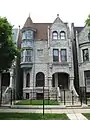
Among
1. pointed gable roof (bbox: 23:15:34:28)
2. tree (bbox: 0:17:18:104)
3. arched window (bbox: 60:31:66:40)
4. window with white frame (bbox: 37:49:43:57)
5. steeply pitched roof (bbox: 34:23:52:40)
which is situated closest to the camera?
tree (bbox: 0:17:18:104)

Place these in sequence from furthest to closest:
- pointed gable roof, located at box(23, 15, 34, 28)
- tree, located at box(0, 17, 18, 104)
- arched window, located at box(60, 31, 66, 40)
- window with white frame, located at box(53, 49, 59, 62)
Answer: pointed gable roof, located at box(23, 15, 34, 28), arched window, located at box(60, 31, 66, 40), window with white frame, located at box(53, 49, 59, 62), tree, located at box(0, 17, 18, 104)

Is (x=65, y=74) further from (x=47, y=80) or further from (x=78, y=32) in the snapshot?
(x=78, y=32)

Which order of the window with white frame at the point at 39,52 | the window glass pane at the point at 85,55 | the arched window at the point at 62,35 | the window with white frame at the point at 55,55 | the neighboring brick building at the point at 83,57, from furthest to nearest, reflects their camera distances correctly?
1. the arched window at the point at 62,35
2. the window with white frame at the point at 39,52
3. the window with white frame at the point at 55,55
4. the window glass pane at the point at 85,55
5. the neighboring brick building at the point at 83,57

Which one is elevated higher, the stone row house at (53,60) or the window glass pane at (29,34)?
the window glass pane at (29,34)

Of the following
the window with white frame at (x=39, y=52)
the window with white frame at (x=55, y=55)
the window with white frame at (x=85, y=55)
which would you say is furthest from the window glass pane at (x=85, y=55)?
the window with white frame at (x=39, y=52)

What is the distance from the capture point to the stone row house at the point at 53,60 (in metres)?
33.3

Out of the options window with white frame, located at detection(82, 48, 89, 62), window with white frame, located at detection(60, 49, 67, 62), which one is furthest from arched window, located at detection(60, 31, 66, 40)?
window with white frame, located at detection(82, 48, 89, 62)

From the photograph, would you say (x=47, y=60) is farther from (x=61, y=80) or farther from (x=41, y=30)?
(x=41, y=30)

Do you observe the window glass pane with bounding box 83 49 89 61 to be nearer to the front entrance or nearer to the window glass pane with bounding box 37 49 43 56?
the front entrance

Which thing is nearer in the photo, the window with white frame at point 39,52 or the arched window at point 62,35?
the window with white frame at point 39,52

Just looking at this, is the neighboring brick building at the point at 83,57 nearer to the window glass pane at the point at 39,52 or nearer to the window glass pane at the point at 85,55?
the window glass pane at the point at 85,55

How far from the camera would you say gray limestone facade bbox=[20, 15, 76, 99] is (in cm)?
Result: 3341

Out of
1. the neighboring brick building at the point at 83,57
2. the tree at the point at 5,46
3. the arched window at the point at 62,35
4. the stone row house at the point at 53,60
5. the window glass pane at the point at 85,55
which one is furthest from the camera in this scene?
the arched window at the point at 62,35

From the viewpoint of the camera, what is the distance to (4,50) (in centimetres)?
1675
